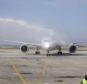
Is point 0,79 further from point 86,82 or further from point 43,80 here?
point 86,82

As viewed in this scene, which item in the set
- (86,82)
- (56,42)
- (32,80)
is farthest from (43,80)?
(56,42)

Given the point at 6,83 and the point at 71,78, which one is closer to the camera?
the point at 6,83

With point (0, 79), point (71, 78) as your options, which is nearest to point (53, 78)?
point (71, 78)

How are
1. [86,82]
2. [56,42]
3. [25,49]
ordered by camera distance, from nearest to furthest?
1. [86,82]
2. [56,42]
3. [25,49]

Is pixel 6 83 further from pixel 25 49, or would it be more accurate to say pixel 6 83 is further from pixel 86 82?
pixel 25 49

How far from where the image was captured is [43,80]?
25125 millimetres

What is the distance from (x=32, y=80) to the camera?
82.5 feet

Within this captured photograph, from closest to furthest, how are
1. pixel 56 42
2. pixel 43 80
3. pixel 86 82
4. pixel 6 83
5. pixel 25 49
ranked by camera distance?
pixel 86 82
pixel 6 83
pixel 43 80
pixel 56 42
pixel 25 49

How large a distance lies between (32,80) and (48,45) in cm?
3588

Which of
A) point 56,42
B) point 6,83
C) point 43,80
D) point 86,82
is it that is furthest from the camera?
point 56,42

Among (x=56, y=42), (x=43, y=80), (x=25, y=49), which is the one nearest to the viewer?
(x=43, y=80)

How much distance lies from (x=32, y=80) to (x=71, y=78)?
3.05 meters

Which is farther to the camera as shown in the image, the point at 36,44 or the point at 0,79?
Answer: the point at 36,44

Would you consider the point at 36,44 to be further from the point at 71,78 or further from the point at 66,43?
the point at 71,78
